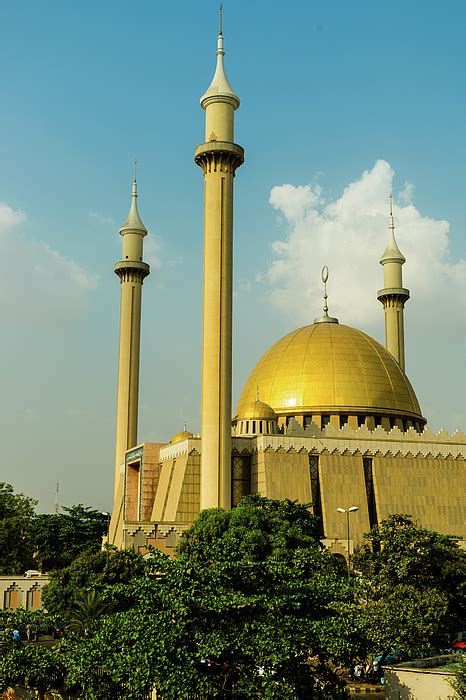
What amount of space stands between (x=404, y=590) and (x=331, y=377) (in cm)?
3036

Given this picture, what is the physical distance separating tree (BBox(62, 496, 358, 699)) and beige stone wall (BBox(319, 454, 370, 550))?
27628mm

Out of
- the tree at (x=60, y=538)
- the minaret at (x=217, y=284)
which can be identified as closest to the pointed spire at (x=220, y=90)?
the minaret at (x=217, y=284)

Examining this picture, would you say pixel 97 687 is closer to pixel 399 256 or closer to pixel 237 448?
pixel 237 448

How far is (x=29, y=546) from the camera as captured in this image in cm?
5900

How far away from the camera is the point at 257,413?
50531 mm

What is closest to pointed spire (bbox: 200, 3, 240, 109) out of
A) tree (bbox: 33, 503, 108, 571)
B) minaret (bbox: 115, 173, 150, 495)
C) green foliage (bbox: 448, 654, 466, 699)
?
minaret (bbox: 115, 173, 150, 495)

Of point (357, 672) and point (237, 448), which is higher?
point (237, 448)

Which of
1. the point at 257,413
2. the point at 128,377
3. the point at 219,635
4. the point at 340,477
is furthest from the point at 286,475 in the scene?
the point at 219,635

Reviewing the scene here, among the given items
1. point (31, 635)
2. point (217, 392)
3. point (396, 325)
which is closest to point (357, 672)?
point (31, 635)

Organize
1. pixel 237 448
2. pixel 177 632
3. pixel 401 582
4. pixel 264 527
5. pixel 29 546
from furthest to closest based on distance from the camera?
pixel 29 546 → pixel 237 448 → pixel 264 527 → pixel 401 582 → pixel 177 632

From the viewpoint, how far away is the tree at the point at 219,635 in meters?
16.8

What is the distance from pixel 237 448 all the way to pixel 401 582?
883 inches

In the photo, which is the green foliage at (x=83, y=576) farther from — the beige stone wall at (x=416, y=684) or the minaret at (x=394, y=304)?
the minaret at (x=394, y=304)

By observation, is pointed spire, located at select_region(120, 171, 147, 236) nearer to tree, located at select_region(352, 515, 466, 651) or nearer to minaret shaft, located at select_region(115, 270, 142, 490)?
minaret shaft, located at select_region(115, 270, 142, 490)
